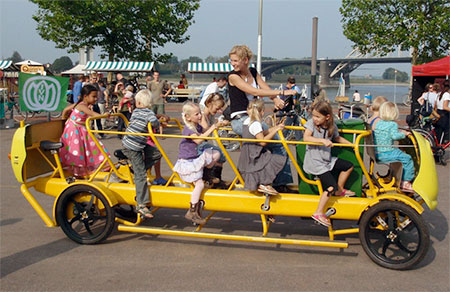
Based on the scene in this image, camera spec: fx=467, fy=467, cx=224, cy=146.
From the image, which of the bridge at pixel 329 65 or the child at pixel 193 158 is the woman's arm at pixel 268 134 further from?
the bridge at pixel 329 65

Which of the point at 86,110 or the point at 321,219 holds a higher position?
the point at 86,110

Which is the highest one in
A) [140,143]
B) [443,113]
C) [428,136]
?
[443,113]

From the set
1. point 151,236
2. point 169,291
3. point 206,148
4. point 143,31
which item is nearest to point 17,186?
point 151,236

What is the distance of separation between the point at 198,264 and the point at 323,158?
1.62 metres

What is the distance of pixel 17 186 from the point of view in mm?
7641

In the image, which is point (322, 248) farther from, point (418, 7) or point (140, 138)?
point (418, 7)

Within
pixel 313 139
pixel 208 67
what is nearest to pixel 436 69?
pixel 313 139

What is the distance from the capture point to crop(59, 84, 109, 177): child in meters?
5.56

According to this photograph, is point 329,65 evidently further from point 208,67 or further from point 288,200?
point 288,200

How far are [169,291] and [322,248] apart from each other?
6.09 ft

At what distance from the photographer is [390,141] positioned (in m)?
4.97

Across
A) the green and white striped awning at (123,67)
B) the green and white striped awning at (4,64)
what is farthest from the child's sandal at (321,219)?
the green and white striped awning at (4,64)

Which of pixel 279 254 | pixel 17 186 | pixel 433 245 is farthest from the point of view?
pixel 17 186

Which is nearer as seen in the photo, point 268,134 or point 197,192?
point 268,134
